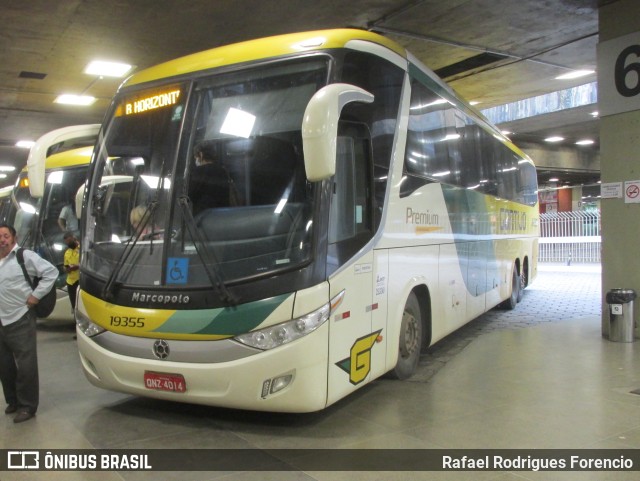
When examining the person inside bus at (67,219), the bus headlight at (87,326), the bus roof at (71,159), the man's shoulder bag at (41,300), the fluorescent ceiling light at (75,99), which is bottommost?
the bus headlight at (87,326)

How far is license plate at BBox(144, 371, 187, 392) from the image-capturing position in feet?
14.7

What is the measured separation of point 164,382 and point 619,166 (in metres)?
7.37

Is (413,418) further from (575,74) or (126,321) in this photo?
(575,74)

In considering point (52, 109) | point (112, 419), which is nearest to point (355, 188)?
point (112, 419)

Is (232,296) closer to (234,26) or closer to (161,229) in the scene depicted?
(161,229)

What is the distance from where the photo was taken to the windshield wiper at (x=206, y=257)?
4.31m

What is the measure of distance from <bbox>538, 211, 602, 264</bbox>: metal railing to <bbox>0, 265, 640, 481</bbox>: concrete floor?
18677 millimetres

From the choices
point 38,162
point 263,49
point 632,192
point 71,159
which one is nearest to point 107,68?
point 71,159

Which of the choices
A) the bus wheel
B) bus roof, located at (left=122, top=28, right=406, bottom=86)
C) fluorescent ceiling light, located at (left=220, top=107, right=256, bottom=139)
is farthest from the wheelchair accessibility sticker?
the bus wheel

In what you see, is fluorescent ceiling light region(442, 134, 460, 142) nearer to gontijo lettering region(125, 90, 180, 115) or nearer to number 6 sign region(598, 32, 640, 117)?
number 6 sign region(598, 32, 640, 117)

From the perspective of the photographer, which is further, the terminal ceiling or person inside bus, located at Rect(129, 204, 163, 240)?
the terminal ceiling

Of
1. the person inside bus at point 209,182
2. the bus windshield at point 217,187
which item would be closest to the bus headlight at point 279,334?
the bus windshield at point 217,187

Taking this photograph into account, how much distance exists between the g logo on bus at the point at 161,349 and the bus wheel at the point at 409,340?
102 inches

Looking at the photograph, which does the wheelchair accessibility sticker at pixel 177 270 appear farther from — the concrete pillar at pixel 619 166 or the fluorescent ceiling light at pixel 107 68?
the fluorescent ceiling light at pixel 107 68
